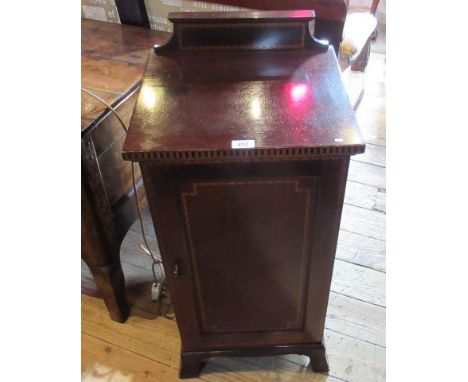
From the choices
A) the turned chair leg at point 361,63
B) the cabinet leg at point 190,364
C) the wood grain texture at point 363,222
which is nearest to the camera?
the cabinet leg at point 190,364

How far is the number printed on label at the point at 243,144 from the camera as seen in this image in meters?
0.68

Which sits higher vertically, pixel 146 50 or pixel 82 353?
pixel 146 50

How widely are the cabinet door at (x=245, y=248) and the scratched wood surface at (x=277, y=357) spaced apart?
156 mm

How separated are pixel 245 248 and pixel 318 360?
1.53 ft

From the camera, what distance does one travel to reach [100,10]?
142 centimetres

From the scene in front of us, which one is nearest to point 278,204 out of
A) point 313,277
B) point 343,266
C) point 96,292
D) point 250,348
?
point 313,277

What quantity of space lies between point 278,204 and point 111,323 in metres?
0.80

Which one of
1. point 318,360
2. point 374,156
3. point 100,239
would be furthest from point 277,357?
point 374,156

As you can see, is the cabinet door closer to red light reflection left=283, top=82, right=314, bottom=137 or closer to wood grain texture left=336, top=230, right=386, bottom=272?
red light reflection left=283, top=82, right=314, bottom=137

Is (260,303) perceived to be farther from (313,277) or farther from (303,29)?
(303,29)

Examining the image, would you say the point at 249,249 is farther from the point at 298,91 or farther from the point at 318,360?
the point at 318,360

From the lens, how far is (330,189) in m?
0.76

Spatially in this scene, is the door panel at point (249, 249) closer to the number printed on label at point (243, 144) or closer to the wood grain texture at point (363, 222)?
the number printed on label at point (243, 144)

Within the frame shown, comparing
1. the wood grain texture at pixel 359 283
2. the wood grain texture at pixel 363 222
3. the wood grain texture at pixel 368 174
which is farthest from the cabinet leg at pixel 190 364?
the wood grain texture at pixel 368 174
